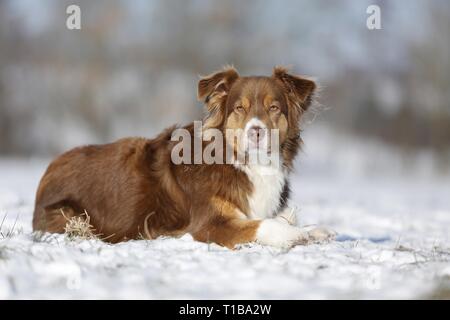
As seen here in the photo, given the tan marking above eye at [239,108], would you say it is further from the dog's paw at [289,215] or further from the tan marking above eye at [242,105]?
the dog's paw at [289,215]

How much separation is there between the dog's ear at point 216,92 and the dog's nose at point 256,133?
56 centimetres

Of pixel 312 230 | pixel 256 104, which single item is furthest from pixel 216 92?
pixel 312 230

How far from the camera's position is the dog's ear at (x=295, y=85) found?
664cm

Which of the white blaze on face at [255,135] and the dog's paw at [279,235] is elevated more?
the white blaze on face at [255,135]

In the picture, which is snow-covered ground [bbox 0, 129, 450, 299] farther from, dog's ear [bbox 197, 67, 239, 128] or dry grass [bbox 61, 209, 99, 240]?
dog's ear [bbox 197, 67, 239, 128]

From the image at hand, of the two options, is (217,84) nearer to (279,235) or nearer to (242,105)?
(242,105)

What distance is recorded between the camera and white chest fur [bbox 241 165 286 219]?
635cm

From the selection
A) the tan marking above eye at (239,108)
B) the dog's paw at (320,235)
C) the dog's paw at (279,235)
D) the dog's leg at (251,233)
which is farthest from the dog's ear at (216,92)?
the dog's paw at (320,235)

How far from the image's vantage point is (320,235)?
6293 millimetres

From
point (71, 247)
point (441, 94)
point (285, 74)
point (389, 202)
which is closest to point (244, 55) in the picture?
point (441, 94)

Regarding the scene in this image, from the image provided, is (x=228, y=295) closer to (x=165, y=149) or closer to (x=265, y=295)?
(x=265, y=295)

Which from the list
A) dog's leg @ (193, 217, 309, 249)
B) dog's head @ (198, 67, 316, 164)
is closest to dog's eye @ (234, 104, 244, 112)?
dog's head @ (198, 67, 316, 164)

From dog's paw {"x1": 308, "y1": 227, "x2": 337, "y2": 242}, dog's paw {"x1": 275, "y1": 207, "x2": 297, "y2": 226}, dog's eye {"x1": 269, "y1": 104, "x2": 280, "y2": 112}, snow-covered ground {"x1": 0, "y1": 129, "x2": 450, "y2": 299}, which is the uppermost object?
dog's eye {"x1": 269, "y1": 104, "x2": 280, "y2": 112}

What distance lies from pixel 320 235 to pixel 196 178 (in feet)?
4.71
